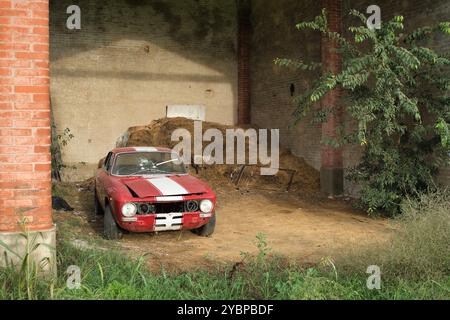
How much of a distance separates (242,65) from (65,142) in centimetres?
706

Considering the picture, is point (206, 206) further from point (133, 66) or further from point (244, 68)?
point (244, 68)

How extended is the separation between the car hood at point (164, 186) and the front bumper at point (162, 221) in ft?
1.07

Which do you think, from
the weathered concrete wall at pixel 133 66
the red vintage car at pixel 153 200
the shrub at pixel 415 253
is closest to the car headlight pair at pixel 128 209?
the red vintage car at pixel 153 200

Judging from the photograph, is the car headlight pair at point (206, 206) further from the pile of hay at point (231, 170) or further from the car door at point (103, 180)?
the pile of hay at point (231, 170)

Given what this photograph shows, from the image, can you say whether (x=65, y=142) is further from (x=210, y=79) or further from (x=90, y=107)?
(x=210, y=79)

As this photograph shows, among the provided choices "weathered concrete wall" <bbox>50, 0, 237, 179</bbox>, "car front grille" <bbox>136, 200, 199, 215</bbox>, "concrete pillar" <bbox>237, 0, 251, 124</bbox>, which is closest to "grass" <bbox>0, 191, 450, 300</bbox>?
"car front grille" <bbox>136, 200, 199, 215</bbox>

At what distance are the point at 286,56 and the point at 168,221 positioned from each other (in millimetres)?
9779

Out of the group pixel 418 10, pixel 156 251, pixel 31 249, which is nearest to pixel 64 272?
pixel 31 249

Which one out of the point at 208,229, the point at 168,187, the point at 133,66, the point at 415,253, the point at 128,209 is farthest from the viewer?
the point at 133,66

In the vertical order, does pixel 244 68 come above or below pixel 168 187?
above

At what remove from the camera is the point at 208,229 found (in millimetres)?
7973

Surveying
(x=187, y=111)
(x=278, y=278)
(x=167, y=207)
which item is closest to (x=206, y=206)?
(x=167, y=207)

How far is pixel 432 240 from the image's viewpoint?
5.00 meters

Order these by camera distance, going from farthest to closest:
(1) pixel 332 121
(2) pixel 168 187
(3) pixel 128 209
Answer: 1. (1) pixel 332 121
2. (2) pixel 168 187
3. (3) pixel 128 209
